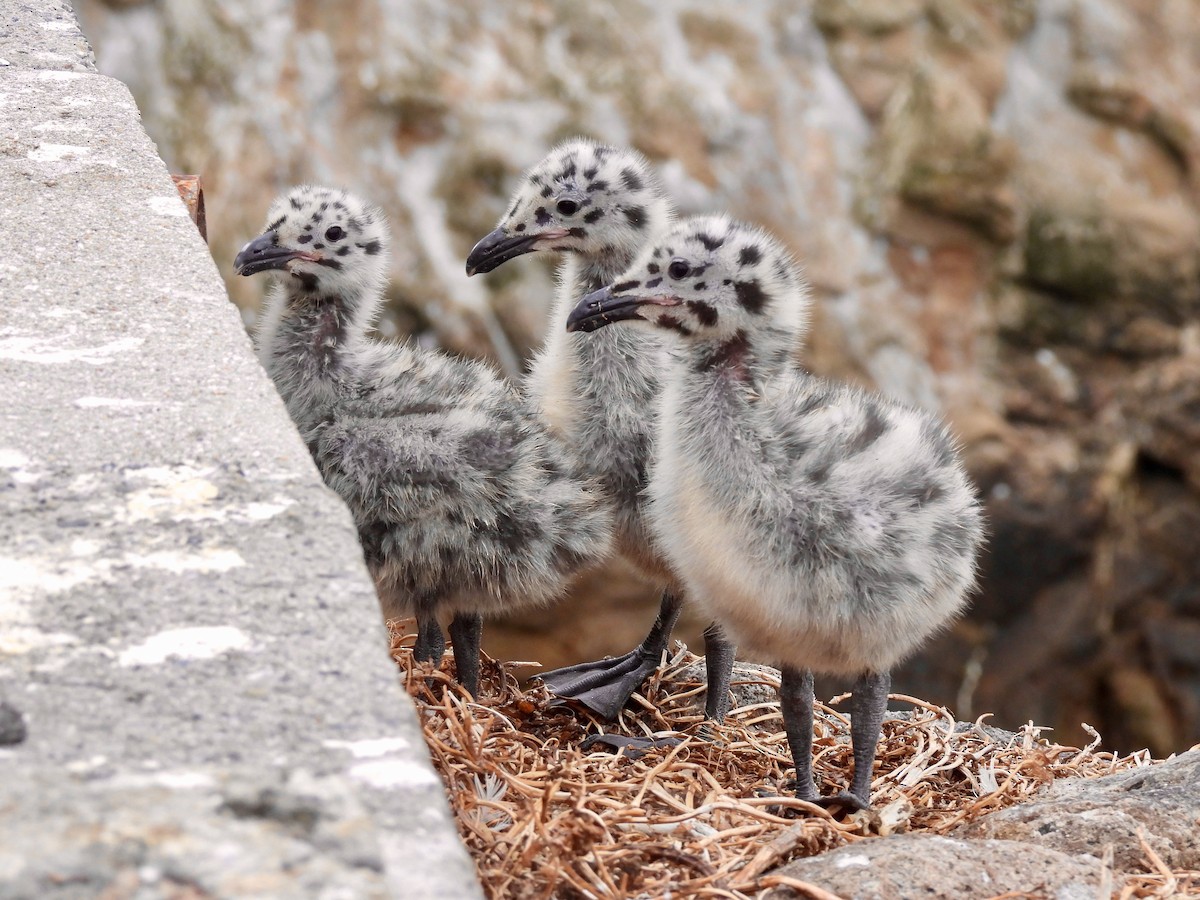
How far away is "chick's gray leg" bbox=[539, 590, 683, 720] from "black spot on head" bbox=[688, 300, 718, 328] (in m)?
0.97

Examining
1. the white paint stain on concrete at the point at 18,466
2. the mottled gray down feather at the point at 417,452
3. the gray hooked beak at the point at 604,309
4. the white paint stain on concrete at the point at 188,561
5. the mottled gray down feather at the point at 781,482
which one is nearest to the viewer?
the white paint stain on concrete at the point at 188,561

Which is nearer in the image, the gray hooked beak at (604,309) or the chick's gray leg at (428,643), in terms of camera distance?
the gray hooked beak at (604,309)

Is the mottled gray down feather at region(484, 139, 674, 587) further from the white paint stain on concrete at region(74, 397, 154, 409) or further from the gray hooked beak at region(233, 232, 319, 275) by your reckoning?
the white paint stain on concrete at region(74, 397, 154, 409)

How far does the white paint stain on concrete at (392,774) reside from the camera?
5.35 feet

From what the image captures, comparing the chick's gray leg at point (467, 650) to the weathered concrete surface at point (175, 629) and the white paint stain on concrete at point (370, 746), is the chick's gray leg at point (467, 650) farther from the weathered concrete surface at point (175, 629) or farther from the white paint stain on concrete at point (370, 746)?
the white paint stain on concrete at point (370, 746)

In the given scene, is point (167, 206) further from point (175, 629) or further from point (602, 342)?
point (175, 629)

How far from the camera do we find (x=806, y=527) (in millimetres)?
2791

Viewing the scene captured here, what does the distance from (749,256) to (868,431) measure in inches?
16.8

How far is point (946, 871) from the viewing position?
2410 millimetres

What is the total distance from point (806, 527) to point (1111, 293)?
552 cm

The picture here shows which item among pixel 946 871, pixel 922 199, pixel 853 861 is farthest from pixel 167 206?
pixel 922 199

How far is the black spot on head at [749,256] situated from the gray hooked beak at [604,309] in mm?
190

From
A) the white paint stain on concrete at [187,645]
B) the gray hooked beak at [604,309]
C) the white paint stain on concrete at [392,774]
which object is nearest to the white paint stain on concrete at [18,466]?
the white paint stain on concrete at [187,645]

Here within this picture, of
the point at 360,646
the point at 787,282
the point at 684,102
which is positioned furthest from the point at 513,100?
the point at 360,646
